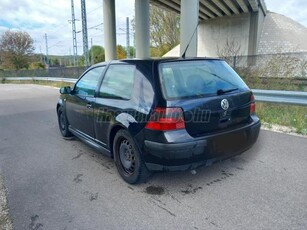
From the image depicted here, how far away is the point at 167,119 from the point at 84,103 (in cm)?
191

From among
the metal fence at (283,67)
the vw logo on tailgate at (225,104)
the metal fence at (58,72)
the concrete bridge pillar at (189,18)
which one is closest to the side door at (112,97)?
the vw logo on tailgate at (225,104)

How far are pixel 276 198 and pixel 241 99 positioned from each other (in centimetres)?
124

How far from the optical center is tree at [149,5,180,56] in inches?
1300

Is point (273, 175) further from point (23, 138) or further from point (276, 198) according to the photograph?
point (23, 138)

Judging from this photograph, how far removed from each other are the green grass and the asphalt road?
911 millimetres

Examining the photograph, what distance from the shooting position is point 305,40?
29828 millimetres

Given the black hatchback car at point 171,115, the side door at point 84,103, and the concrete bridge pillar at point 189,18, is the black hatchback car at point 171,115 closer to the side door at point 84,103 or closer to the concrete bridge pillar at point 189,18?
the side door at point 84,103

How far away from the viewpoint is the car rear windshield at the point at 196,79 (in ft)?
9.39

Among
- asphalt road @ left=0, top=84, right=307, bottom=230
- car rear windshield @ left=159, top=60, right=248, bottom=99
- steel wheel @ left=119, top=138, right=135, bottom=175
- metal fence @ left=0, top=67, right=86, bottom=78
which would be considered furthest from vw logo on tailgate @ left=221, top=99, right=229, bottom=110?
metal fence @ left=0, top=67, right=86, bottom=78

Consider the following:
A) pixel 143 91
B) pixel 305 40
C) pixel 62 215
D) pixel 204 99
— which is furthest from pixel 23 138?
pixel 305 40

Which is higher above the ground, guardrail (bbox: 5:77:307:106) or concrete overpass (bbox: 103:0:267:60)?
concrete overpass (bbox: 103:0:267:60)

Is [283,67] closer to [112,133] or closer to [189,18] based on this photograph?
[189,18]

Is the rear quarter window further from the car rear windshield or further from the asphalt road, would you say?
the asphalt road

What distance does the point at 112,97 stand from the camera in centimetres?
343
